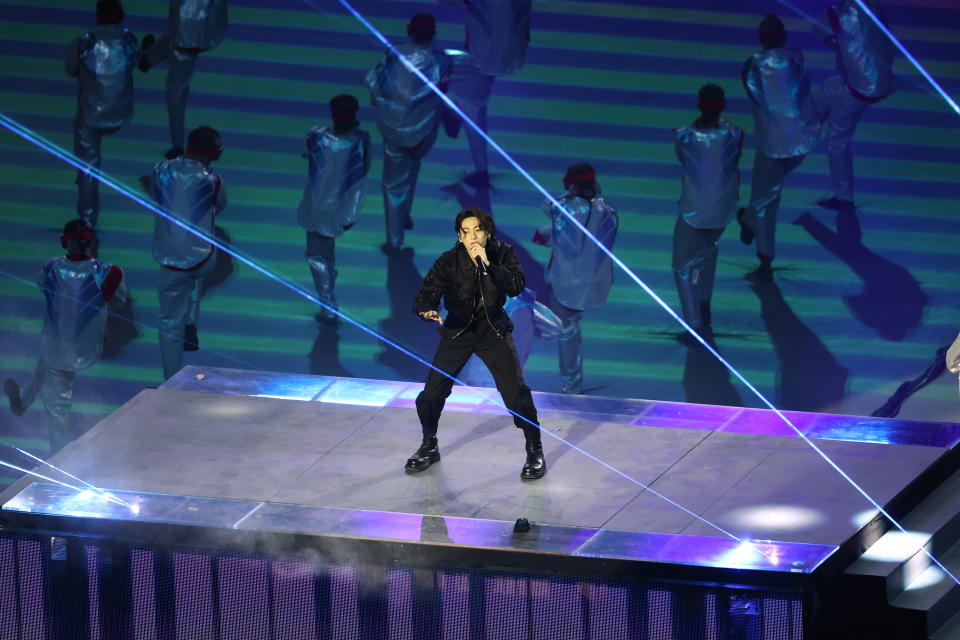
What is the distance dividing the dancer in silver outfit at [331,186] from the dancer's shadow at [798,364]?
2651 millimetres

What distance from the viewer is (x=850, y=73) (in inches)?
535

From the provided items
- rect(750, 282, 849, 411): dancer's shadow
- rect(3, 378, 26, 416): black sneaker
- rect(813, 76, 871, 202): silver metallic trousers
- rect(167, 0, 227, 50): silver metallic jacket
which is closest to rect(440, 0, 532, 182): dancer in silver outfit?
rect(167, 0, 227, 50): silver metallic jacket

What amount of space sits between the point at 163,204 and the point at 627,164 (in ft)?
12.3

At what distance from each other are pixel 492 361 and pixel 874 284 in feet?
14.2

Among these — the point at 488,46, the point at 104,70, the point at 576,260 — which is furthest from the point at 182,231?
the point at 488,46

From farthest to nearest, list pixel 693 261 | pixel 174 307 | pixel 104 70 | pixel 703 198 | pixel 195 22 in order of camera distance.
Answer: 1. pixel 195 22
2. pixel 104 70
3. pixel 693 261
4. pixel 703 198
5. pixel 174 307

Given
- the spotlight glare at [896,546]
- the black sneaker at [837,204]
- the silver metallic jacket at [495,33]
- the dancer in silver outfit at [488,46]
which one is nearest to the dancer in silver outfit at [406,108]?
the dancer in silver outfit at [488,46]

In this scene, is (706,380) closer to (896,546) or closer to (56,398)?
(896,546)

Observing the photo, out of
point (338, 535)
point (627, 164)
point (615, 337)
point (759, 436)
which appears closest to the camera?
point (338, 535)

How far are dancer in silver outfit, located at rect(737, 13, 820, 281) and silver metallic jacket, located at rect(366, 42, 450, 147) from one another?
2.01m

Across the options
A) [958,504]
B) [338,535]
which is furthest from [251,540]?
[958,504]

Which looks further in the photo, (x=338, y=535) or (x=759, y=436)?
(x=759, y=436)

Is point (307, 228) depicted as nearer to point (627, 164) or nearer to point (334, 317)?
point (334, 317)

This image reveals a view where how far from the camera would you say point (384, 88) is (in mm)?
13328
